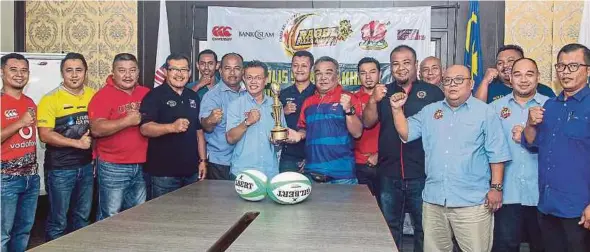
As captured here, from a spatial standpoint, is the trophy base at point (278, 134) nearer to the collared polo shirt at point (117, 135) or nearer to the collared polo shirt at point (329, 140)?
the collared polo shirt at point (329, 140)

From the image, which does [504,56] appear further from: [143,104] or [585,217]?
[143,104]

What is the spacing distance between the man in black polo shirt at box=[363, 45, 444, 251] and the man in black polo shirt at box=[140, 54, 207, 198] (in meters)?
1.24

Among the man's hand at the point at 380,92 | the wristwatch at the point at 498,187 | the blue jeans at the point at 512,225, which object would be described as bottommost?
the blue jeans at the point at 512,225

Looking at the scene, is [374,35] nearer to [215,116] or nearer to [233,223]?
[215,116]

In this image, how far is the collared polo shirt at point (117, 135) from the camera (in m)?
3.56

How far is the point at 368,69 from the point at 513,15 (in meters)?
1.74

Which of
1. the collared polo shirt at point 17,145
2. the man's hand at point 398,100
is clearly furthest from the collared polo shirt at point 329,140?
the collared polo shirt at point 17,145

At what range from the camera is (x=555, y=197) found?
2721 mm

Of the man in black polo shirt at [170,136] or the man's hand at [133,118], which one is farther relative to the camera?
the man in black polo shirt at [170,136]

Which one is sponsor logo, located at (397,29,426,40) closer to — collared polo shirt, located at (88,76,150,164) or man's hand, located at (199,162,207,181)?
man's hand, located at (199,162,207,181)

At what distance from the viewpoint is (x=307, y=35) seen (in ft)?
15.7

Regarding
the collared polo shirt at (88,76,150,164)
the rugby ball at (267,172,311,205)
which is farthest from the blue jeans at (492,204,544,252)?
the collared polo shirt at (88,76,150,164)

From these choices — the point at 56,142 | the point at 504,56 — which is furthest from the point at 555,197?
the point at 56,142

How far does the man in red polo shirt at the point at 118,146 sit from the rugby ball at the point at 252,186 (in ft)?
4.23
